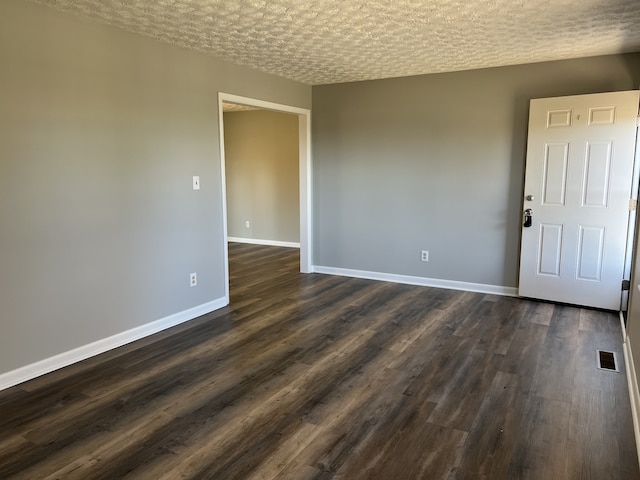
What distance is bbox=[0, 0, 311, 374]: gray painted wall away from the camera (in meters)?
2.80

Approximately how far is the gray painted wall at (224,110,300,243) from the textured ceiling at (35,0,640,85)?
131 inches

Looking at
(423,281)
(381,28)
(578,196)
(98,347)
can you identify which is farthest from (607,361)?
(98,347)

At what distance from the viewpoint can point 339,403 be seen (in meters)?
2.65

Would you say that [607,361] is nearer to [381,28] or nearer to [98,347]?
[381,28]

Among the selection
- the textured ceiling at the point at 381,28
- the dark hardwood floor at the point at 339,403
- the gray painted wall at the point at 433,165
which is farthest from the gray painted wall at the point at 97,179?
the gray painted wall at the point at 433,165

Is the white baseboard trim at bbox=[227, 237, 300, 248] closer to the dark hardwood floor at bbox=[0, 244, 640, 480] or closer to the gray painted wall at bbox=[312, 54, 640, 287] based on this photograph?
the gray painted wall at bbox=[312, 54, 640, 287]

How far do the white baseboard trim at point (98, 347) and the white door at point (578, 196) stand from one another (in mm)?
3311

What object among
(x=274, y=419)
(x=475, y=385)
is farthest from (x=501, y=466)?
(x=274, y=419)

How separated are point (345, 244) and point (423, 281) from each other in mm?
1099

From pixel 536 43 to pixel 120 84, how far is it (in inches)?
131

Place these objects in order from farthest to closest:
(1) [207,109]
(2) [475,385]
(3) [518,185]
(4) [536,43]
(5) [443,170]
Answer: (5) [443,170] → (3) [518,185] → (1) [207,109] → (4) [536,43] → (2) [475,385]

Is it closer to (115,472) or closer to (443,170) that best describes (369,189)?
(443,170)

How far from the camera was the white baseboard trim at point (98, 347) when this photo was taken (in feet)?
9.45

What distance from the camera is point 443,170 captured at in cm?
502
